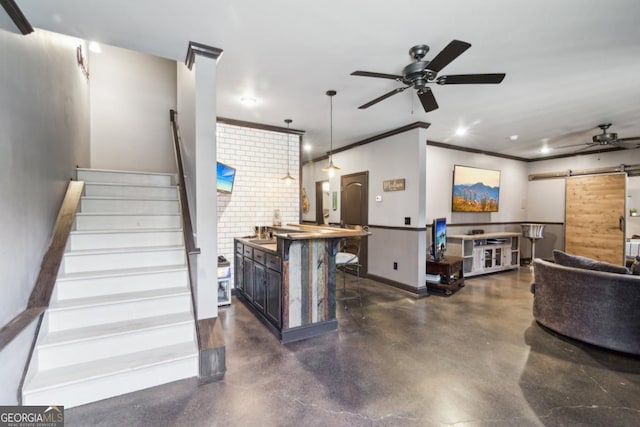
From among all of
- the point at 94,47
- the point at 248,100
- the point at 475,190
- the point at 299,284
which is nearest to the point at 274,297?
the point at 299,284

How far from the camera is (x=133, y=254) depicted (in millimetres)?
2836

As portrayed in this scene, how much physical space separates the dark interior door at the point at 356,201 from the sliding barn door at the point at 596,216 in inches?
195

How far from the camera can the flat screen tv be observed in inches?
169

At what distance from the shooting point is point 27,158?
2145mm

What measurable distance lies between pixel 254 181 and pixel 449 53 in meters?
3.39

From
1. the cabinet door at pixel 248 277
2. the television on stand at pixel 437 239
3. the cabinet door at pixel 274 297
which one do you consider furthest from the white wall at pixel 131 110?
the television on stand at pixel 437 239

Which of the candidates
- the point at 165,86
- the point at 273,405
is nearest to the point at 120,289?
the point at 273,405

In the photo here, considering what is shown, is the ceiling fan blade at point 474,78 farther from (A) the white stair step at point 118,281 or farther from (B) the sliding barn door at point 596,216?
(B) the sliding barn door at point 596,216

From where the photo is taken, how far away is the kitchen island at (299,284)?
296 centimetres

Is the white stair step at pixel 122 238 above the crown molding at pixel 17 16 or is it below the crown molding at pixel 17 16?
below

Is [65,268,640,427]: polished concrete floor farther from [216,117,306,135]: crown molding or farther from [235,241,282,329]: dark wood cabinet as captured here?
[216,117,306,135]: crown molding

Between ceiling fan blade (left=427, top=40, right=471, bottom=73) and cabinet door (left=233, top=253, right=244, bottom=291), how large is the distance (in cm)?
335

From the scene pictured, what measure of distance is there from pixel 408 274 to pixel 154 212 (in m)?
3.88

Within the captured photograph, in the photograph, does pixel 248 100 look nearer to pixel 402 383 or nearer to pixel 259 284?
pixel 259 284
